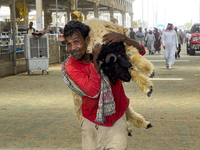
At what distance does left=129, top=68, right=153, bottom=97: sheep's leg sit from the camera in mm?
2590

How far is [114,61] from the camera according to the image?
263cm

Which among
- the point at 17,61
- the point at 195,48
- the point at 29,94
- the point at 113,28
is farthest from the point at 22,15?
the point at 113,28

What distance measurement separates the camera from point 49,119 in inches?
273

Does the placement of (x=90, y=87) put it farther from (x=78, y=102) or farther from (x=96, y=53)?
(x=78, y=102)

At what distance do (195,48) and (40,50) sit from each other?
556 inches

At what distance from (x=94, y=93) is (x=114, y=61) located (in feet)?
0.90

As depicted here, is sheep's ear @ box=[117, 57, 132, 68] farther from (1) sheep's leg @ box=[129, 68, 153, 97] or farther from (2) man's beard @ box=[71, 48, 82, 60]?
(2) man's beard @ box=[71, 48, 82, 60]

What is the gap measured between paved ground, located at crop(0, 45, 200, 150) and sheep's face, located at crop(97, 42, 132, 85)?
264 cm

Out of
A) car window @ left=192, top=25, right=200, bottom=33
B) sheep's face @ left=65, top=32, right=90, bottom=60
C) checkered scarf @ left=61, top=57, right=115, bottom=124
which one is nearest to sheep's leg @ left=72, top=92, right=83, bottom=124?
checkered scarf @ left=61, top=57, right=115, bottom=124

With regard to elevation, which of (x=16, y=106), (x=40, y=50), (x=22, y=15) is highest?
(x=22, y=15)

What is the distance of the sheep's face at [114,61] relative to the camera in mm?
2631

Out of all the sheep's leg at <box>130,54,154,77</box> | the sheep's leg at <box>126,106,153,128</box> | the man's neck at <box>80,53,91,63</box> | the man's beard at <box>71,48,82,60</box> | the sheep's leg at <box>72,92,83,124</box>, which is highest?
the man's beard at <box>71,48,82,60</box>

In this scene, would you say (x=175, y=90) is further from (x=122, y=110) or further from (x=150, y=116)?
(x=122, y=110)

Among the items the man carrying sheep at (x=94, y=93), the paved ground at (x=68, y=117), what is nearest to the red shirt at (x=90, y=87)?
the man carrying sheep at (x=94, y=93)
